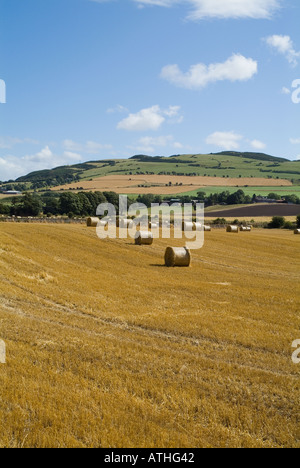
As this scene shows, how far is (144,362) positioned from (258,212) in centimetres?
8930

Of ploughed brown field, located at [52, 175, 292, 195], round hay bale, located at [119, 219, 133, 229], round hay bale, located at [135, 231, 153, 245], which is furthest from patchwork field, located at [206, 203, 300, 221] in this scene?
round hay bale, located at [135, 231, 153, 245]

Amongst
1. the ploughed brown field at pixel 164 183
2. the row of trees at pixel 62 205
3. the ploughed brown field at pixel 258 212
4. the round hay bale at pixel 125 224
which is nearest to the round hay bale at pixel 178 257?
the round hay bale at pixel 125 224

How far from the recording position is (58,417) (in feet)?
20.6

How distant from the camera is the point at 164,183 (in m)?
140

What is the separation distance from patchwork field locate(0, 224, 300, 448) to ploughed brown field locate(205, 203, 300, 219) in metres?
72.7

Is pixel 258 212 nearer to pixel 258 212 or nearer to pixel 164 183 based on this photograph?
pixel 258 212

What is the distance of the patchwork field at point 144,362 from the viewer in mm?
6086

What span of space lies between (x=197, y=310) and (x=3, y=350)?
22.9 feet

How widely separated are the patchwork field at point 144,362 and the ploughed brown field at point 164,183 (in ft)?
341

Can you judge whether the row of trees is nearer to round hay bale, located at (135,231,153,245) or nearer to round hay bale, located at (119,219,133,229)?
round hay bale, located at (119,219,133,229)

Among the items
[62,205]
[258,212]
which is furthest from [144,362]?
[258,212]
